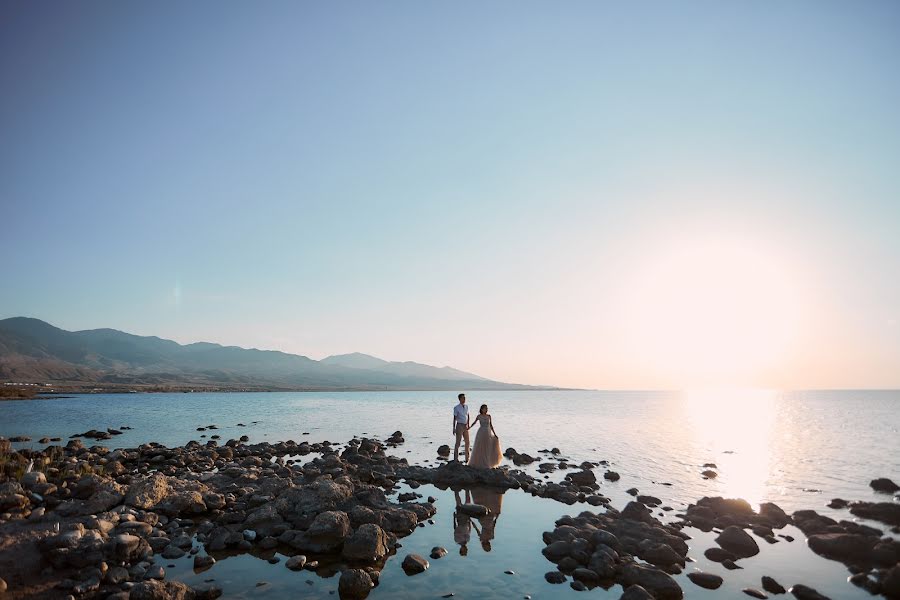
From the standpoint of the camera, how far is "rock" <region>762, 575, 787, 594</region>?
12227mm

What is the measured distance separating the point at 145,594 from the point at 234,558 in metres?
3.17

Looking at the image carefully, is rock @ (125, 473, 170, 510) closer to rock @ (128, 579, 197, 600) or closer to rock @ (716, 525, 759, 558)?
rock @ (128, 579, 197, 600)

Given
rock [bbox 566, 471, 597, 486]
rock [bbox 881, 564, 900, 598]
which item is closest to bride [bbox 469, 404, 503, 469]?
rock [bbox 566, 471, 597, 486]

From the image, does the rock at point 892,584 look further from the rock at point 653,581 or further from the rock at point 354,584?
the rock at point 354,584

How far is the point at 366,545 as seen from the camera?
13.3 metres

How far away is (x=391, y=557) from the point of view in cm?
1346

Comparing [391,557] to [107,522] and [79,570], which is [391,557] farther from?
[107,522]

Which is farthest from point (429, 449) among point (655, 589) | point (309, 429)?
point (655, 589)

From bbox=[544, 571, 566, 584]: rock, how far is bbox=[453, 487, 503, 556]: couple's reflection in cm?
244

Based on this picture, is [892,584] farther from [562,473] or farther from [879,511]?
[562,473]

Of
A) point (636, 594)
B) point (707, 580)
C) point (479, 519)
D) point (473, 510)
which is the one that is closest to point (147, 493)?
point (473, 510)

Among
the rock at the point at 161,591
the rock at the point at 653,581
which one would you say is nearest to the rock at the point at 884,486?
the rock at the point at 653,581

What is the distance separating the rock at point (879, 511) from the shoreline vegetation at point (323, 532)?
0.21 feet

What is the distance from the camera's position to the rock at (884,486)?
84.3ft
